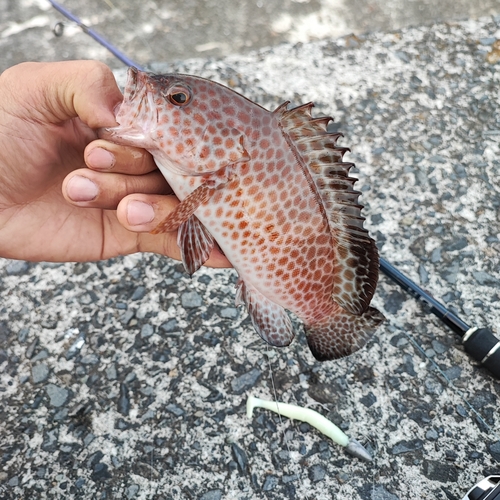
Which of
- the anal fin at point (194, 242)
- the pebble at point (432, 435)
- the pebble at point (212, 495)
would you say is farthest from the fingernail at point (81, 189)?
the pebble at point (432, 435)

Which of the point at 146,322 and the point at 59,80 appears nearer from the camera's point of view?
the point at 59,80

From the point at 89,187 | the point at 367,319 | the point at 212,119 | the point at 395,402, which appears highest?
the point at 212,119

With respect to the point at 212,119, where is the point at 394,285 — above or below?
below

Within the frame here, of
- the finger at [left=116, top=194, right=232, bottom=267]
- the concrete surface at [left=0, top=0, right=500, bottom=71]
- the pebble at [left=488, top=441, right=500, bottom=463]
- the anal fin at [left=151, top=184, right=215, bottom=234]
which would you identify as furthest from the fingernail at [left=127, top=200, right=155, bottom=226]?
the concrete surface at [left=0, top=0, right=500, bottom=71]

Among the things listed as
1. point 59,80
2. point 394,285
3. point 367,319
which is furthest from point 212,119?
point 394,285

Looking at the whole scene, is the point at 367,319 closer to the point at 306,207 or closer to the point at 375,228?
the point at 306,207

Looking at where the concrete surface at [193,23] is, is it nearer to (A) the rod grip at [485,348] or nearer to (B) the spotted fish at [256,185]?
(B) the spotted fish at [256,185]
